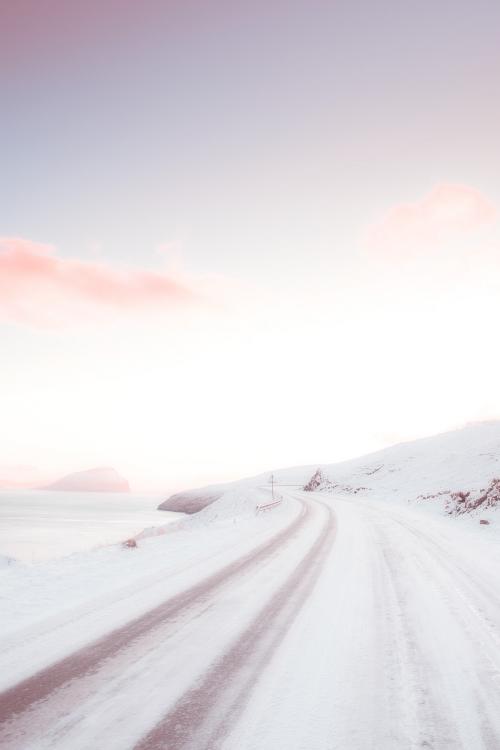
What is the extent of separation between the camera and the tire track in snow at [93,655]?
3754 millimetres

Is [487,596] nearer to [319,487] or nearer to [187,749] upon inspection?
[187,749]

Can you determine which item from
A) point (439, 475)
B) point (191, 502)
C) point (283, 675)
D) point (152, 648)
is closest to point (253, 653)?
point (283, 675)

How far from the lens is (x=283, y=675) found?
427 centimetres

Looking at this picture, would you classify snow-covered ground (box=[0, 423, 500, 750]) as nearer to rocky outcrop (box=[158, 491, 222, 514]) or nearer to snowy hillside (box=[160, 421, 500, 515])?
snowy hillside (box=[160, 421, 500, 515])

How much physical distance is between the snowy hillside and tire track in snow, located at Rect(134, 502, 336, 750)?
18.6 meters

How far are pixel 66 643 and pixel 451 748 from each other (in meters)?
3.95

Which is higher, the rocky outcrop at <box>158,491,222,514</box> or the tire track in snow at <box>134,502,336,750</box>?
the tire track in snow at <box>134,502,336,750</box>

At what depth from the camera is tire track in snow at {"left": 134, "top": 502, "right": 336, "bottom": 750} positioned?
3162 millimetres

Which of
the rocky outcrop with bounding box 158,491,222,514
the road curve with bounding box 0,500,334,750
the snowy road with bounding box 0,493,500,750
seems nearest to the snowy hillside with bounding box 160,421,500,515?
the snowy road with bounding box 0,493,500,750

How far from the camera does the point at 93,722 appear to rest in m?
3.40

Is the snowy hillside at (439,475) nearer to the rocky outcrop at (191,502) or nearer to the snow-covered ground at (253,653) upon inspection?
the snow-covered ground at (253,653)

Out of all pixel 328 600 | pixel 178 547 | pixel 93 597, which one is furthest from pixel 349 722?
pixel 178 547

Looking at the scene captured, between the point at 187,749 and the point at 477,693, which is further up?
the point at 187,749

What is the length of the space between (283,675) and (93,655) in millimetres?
1958
